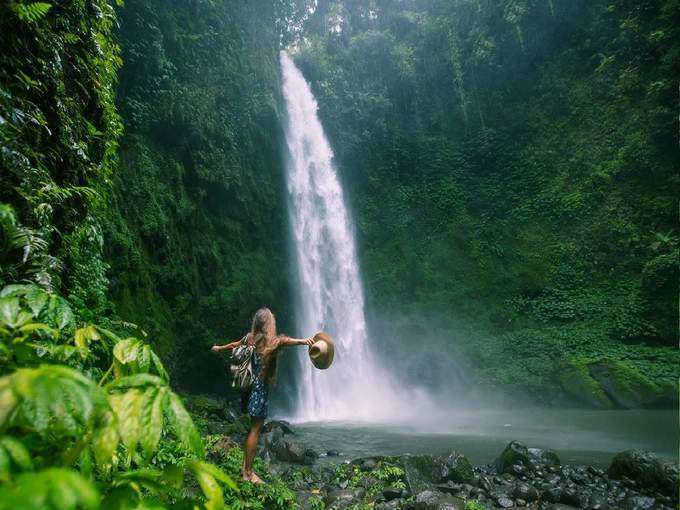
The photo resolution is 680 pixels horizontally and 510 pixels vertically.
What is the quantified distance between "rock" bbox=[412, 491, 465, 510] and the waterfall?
775 centimetres

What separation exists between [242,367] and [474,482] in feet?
9.55

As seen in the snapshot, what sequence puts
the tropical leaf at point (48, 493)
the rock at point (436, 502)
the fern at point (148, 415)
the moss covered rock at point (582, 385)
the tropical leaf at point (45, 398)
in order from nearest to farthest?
the tropical leaf at point (48, 493)
the tropical leaf at point (45, 398)
the fern at point (148, 415)
the rock at point (436, 502)
the moss covered rock at point (582, 385)

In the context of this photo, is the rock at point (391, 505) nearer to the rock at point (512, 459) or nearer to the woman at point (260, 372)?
the woman at point (260, 372)

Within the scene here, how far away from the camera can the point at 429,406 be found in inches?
493

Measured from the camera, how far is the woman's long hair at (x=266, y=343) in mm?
3494

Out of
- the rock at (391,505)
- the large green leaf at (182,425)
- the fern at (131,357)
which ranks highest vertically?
the fern at (131,357)

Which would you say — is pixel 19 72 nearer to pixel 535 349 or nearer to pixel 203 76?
pixel 203 76

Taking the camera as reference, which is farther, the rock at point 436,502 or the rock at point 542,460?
the rock at point 542,460

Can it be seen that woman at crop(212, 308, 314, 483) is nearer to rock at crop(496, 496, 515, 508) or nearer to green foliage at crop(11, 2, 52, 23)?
rock at crop(496, 496, 515, 508)

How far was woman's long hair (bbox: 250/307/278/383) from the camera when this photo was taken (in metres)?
3.49

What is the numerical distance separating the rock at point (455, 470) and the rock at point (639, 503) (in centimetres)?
145

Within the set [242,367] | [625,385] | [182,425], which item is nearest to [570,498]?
[242,367]

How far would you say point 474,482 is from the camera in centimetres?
426

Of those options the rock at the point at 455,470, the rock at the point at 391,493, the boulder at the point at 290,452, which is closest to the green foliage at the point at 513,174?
the rock at the point at 455,470
